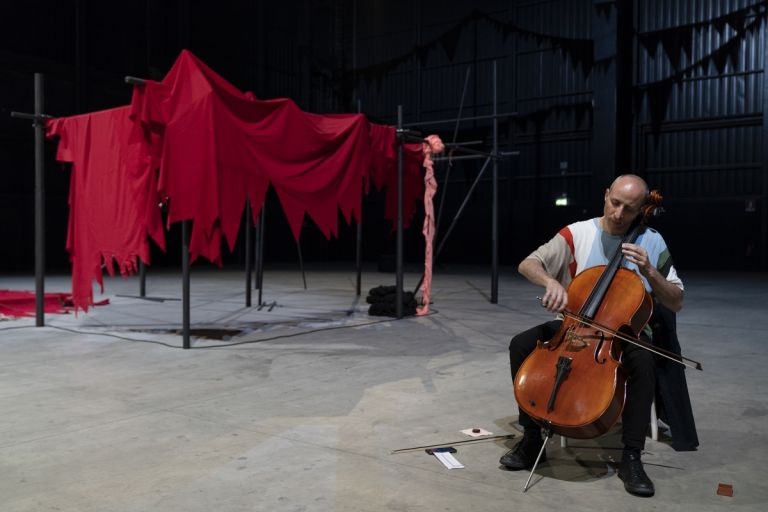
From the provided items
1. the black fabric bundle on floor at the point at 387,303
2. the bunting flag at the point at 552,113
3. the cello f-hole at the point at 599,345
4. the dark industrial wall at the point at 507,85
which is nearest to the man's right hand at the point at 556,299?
the cello f-hole at the point at 599,345

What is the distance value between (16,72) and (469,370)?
46.3 ft

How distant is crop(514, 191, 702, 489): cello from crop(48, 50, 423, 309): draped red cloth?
9.35 feet

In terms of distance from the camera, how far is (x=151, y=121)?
5.16 metres

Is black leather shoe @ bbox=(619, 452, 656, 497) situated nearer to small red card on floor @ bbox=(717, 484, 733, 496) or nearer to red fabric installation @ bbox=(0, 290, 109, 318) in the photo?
small red card on floor @ bbox=(717, 484, 733, 496)

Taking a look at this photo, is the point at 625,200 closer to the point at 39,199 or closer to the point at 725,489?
the point at 725,489

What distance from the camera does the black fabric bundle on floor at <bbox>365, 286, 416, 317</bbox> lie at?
25.6 feet

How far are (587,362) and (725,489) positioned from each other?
710 millimetres

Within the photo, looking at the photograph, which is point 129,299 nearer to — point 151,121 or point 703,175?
point 151,121

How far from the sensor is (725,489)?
2.50 metres

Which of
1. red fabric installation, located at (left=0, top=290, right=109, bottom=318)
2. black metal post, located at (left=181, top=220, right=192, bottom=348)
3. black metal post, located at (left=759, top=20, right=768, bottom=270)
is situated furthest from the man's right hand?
black metal post, located at (left=759, top=20, right=768, bottom=270)

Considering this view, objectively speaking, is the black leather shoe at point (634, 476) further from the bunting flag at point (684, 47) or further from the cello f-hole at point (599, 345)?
the bunting flag at point (684, 47)

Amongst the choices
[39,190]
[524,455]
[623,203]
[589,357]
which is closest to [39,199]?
[39,190]

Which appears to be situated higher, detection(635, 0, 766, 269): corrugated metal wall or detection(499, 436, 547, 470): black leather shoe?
detection(635, 0, 766, 269): corrugated metal wall

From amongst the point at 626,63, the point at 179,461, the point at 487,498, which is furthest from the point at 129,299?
the point at 626,63
